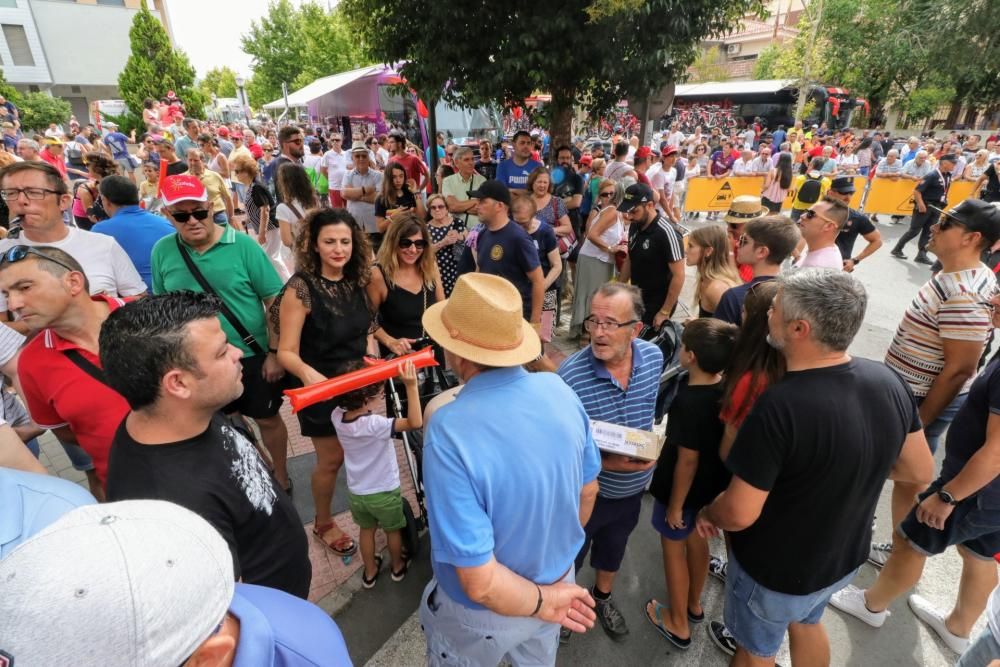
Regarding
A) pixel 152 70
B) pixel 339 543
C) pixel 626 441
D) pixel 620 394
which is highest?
pixel 152 70

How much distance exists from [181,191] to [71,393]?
4.09 ft

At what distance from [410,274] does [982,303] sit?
3203 mm

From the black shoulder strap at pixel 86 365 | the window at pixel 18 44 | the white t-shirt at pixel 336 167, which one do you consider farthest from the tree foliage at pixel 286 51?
the black shoulder strap at pixel 86 365

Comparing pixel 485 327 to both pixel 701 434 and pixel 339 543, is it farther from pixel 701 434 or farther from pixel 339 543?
pixel 339 543

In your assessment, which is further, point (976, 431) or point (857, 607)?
point (857, 607)

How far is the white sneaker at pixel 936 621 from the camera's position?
2395 mm

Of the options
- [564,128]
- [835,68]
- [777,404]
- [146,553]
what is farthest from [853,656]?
[835,68]

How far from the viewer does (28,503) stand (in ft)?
4.36

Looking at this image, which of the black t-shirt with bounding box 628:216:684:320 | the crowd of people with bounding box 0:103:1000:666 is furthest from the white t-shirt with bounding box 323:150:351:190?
the black t-shirt with bounding box 628:216:684:320

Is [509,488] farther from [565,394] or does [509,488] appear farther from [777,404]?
[777,404]

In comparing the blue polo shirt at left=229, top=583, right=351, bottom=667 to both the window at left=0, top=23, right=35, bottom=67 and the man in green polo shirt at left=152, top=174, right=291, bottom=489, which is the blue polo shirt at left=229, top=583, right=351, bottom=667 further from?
the window at left=0, top=23, right=35, bottom=67

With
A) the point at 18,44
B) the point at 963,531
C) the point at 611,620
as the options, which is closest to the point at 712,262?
the point at 963,531

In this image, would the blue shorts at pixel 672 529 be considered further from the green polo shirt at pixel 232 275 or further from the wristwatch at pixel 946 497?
the green polo shirt at pixel 232 275

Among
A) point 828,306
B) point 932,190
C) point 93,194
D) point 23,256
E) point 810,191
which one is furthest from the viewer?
point 932,190
